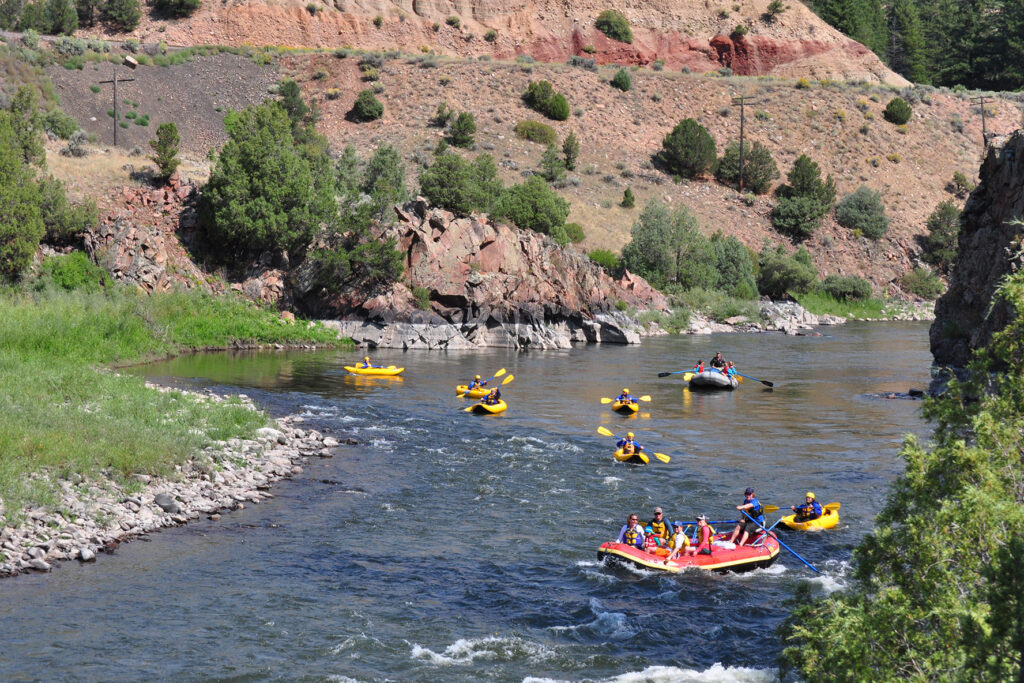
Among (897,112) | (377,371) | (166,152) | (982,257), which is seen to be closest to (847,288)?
(897,112)

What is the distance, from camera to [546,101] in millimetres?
100812

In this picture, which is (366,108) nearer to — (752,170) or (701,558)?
(752,170)

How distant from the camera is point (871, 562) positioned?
11297 millimetres

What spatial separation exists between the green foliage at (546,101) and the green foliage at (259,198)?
143ft

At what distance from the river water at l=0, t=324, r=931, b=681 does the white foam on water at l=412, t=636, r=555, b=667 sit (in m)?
0.05

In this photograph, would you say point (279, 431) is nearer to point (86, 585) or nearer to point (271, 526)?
point (271, 526)

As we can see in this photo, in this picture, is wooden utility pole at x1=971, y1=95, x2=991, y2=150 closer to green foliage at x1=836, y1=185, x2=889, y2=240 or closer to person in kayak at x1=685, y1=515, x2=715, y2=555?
green foliage at x1=836, y1=185, x2=889, y2=240

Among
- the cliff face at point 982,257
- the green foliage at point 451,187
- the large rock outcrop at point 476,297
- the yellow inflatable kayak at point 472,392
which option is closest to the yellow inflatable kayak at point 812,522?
the cliff face at point 982,257

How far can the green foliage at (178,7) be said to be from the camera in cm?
10431

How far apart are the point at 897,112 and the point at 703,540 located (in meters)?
102

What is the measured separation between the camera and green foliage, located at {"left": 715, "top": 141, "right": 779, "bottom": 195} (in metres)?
98.6

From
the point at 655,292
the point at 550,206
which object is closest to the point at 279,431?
the point at 550,206

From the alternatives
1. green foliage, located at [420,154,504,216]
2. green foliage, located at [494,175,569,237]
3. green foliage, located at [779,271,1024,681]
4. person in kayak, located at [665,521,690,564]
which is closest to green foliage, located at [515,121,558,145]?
green foliage, located at [494,175,569,237]

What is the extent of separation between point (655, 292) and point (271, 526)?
181ft
